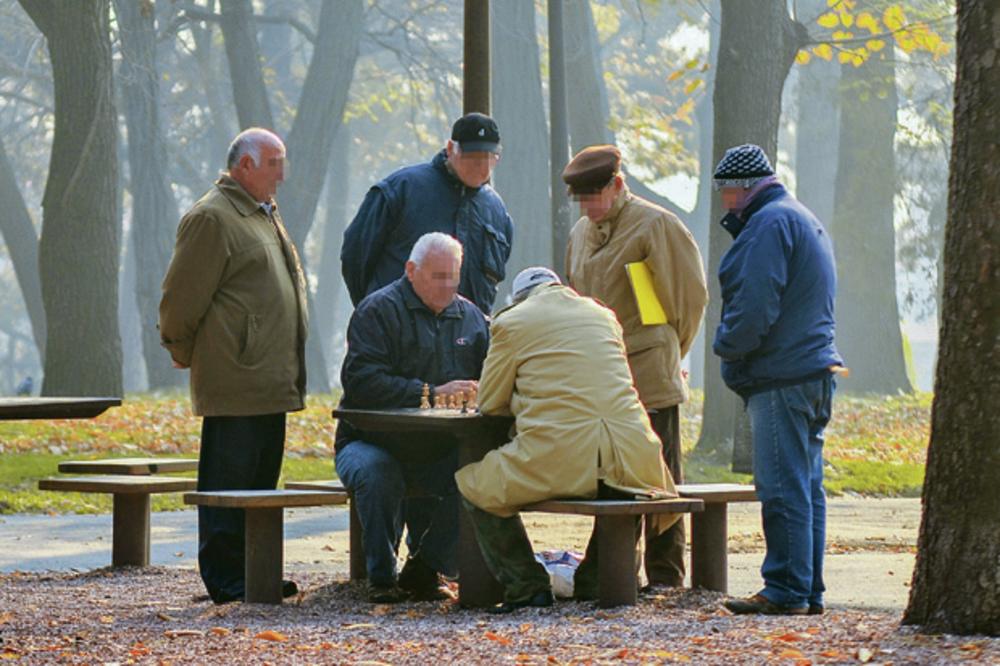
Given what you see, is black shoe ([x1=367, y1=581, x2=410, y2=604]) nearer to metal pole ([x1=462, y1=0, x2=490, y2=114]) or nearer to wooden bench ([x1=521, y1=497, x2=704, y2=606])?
wooden bench ([x1=521, y1=497, x2=704, y2=606])

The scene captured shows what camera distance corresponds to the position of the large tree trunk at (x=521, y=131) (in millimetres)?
30844

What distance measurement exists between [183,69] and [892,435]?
81.1 feet

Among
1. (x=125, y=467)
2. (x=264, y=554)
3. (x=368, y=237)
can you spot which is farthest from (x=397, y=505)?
(x=125, y=467)

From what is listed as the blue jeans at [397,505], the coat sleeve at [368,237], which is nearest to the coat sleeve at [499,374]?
the blue jeans at [397,505]

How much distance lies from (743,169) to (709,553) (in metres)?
1.90

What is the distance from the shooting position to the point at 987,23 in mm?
6438

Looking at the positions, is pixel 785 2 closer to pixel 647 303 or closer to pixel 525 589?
pixel 647 303

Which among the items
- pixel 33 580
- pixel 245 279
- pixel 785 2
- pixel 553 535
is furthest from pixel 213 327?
pixel 785 2

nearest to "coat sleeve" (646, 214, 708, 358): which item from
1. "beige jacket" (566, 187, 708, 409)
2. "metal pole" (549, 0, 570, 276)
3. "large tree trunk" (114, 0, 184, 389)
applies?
"beige jacket" (566, 187, 708, 409)

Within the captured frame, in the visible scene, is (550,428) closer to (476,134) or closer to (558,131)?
(476,134)

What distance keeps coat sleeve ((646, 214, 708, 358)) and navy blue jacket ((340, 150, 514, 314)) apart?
928mm

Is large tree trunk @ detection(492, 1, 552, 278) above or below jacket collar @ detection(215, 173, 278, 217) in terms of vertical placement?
above

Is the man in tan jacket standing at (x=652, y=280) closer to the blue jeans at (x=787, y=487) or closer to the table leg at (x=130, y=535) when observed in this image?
the blue jeans at (x=787, y=487)

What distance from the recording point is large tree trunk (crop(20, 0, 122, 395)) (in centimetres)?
2041
